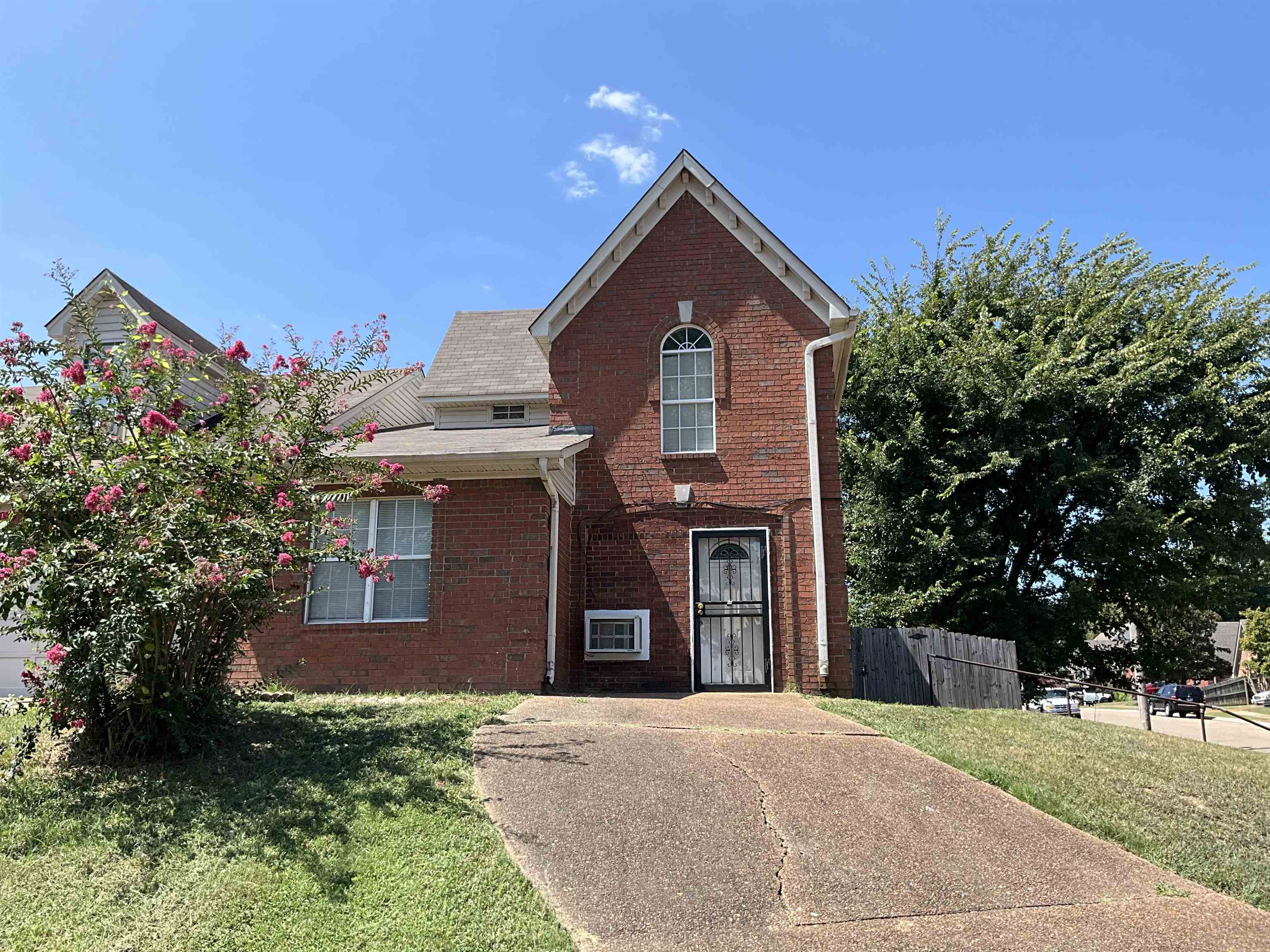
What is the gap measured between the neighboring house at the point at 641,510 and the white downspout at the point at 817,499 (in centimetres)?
4

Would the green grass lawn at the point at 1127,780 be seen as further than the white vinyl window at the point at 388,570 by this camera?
No

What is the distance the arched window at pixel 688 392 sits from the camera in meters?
13.5

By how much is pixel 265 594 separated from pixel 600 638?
19.7 feet

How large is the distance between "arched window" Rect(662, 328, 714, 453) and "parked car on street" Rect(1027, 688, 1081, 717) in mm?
22163

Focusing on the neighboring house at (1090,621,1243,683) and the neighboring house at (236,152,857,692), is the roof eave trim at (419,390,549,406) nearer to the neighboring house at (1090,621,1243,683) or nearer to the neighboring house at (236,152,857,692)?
the neighboring house at (236,152,857,692)

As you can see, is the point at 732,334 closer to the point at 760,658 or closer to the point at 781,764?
the point at 760,658

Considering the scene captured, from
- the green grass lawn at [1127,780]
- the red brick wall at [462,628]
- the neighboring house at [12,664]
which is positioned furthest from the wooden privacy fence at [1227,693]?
the neighboring house at [12,664]

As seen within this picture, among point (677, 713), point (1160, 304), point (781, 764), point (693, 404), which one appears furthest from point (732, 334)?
point (1160, 304)

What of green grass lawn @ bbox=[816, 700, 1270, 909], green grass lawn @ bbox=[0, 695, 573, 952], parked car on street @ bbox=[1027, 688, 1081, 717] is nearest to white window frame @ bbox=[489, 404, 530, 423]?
green grass lawn @ bbox=[816, 700, 1270, 909]

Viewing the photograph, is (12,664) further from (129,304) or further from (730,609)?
(730,609)

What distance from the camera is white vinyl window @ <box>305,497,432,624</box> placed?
1171cm

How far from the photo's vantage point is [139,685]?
7.08 m

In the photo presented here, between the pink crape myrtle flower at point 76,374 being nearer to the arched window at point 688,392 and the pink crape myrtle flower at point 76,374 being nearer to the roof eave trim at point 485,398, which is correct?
the arched window at point 688,392

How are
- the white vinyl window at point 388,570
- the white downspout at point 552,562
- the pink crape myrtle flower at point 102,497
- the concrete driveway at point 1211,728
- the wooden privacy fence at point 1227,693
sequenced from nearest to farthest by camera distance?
the pink crape myrtle flower at point 102,497 → the white downspout at point 552,562 → the white vinyl window at point 388,570 → the concrete driveway at point 1211,728 → the wooden privacy fence at point 1227,693
